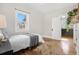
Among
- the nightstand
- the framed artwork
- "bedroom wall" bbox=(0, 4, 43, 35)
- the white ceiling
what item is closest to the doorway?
the white ceiling

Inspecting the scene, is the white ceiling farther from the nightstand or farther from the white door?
the nightstand

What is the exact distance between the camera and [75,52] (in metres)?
1.67

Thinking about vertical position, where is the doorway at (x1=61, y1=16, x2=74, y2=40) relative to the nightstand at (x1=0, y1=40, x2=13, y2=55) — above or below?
above

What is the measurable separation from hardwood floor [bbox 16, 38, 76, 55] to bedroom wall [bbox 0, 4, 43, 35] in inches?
9.0

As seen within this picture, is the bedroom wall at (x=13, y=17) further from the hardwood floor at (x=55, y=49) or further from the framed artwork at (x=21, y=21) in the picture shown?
the hardwood floor at (x=55, y=49)


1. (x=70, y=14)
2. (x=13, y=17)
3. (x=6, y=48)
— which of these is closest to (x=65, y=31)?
(x=70, y=14)

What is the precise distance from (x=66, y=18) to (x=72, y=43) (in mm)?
370

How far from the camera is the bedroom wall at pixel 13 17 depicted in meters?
1.61

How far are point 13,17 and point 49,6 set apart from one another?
54cm

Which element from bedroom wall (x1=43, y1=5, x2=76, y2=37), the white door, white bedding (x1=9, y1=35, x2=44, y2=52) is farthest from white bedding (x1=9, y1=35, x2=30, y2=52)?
the white door

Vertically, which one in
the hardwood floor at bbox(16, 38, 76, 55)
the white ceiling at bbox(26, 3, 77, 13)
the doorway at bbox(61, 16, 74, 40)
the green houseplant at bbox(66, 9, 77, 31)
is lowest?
the hardwood floor at bbox(16, 38, 76, 55)

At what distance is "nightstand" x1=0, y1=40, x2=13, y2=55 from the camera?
1622 millimetres

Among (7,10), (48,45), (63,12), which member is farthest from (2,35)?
(63,12)

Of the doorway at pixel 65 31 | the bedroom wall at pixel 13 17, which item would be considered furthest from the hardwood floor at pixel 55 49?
the bedroom wall at pixel 13 17
